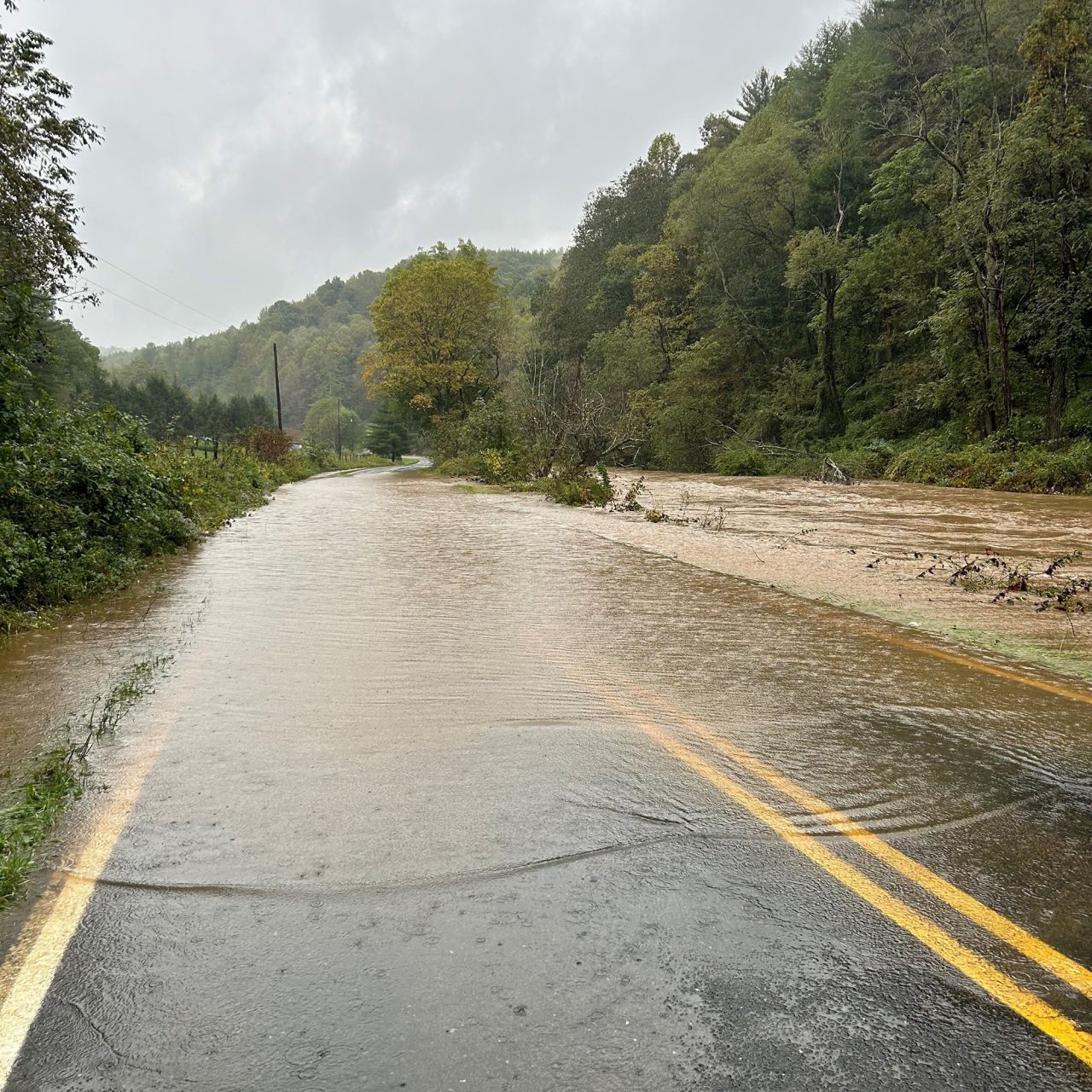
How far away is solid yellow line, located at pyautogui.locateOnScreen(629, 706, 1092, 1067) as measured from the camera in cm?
207

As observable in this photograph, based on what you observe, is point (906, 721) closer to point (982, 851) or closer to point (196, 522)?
point (982, 851)

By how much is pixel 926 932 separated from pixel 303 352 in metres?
172

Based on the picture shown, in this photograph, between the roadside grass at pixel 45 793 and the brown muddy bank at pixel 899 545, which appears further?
the brown muddy bank at pixel 899 545

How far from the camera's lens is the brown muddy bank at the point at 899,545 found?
23.0 feet

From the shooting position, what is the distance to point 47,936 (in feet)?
8.33

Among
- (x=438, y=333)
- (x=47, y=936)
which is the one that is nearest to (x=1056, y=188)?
(x=47, y=936)

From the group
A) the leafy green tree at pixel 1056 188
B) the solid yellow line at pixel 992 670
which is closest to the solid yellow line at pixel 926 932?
the solid yellow line at pixel 992 670

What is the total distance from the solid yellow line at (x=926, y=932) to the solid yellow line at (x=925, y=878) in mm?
147

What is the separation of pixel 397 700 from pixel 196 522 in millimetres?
10496

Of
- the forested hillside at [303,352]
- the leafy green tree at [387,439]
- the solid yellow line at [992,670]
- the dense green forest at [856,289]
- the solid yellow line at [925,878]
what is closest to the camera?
the solid yellow line at [925,878]

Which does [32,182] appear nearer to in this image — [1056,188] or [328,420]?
[1056,188]

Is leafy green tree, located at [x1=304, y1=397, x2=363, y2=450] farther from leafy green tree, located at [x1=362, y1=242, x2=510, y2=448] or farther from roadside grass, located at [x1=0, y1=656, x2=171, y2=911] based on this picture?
roadside grass, located at [x1=0, y1=656, x2=171, y2=911]

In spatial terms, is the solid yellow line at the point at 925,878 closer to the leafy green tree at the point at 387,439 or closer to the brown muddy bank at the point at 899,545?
the brown muddy bank at the point at 899,545

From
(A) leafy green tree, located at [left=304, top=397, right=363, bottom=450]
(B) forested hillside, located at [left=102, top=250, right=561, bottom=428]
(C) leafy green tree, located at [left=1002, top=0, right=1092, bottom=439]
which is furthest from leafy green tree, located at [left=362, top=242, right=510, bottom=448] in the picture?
(A) leafy green tree, located at [left=304, top=397, right=363, bottom=450]
